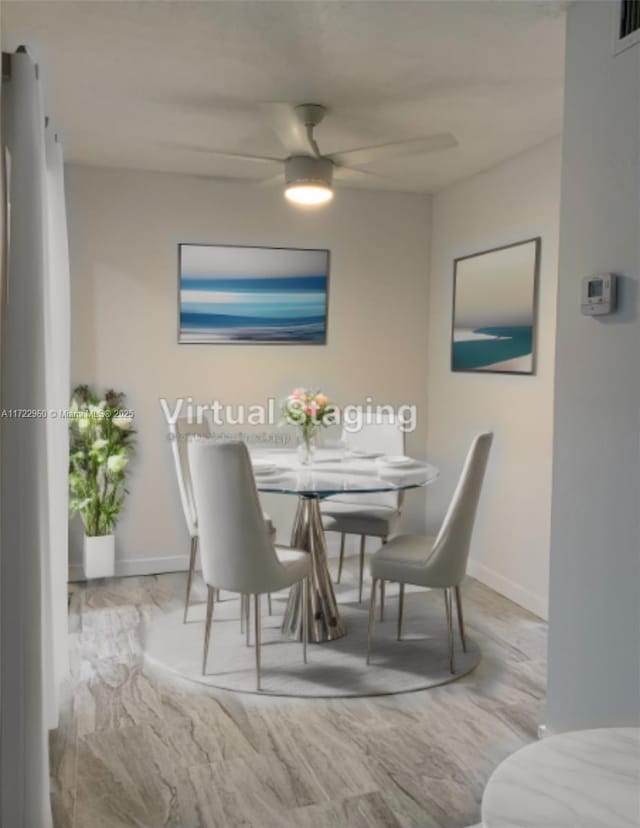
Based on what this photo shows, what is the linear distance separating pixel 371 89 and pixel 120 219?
2.11 metres

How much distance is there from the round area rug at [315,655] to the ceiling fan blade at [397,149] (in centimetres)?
231

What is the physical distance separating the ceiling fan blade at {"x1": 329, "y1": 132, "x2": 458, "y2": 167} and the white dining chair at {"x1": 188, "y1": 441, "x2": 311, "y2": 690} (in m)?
1.44

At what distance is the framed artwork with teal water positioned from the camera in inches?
164

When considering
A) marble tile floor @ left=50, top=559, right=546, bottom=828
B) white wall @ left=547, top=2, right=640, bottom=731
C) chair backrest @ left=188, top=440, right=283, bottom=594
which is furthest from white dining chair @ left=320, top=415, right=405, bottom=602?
white wall @ left=547, top=2, right=640, bottom=731

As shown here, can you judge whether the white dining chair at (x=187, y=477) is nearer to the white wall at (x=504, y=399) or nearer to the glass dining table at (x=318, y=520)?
the glass dining table at (x=318, y=520)

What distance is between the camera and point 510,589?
4383 millimetres

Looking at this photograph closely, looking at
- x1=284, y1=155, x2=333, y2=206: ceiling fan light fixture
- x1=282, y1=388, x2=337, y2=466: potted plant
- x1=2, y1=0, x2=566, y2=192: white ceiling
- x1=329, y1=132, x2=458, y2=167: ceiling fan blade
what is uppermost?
x1=2, y1=0, x2=566, y2=192: white ceiling

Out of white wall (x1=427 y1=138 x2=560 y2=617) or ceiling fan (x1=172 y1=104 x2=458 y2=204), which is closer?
ceiling fan (x1=172 y1=104 x2=458 y2=204)

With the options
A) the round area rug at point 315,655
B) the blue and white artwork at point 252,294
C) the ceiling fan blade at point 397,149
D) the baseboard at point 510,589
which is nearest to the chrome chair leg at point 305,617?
the round area rug at point 315,655

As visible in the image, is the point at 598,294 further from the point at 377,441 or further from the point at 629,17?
the point at 377,441

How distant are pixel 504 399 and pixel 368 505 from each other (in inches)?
41.5

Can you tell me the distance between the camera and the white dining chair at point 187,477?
154 inches

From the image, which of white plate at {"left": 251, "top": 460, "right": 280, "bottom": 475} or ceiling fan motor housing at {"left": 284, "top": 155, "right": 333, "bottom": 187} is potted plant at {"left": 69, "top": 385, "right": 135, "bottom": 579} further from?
ceiling fan motor housing at {"left": 284, "top": 155, "right": 333, "bottom": 187}

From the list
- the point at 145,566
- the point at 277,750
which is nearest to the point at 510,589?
the point at 277,750
